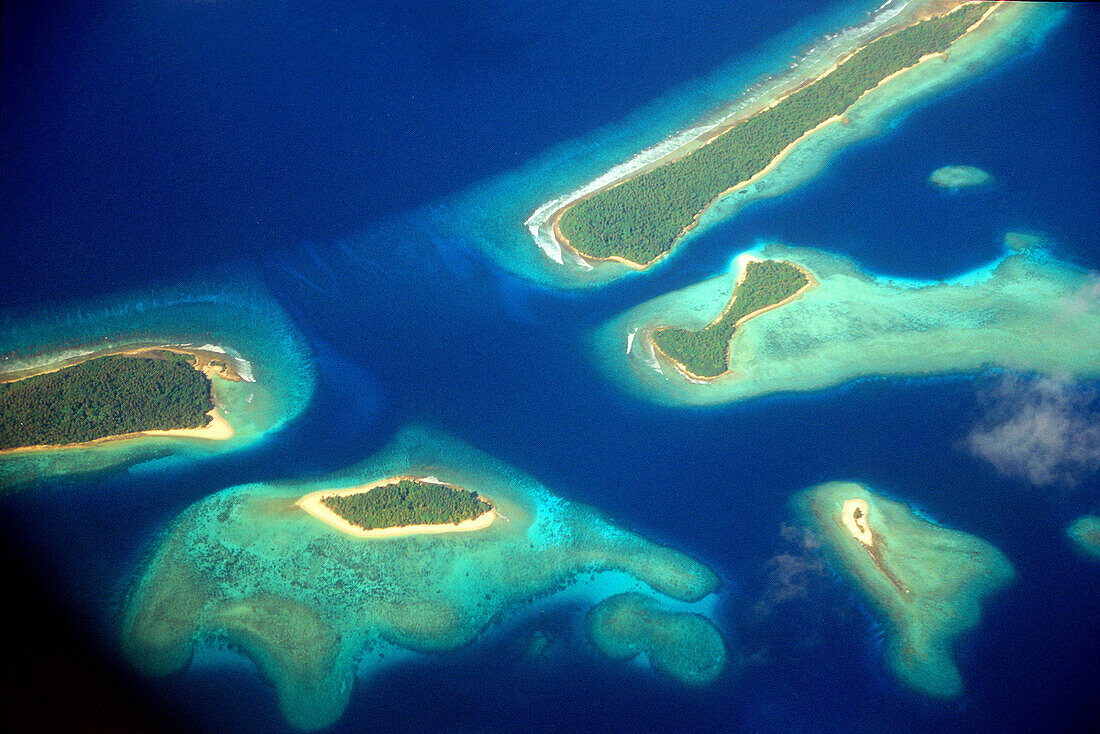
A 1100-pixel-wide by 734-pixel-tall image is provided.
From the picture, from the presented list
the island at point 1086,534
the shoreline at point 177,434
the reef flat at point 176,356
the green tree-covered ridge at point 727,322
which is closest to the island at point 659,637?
the green tree-covered ridge at point 727,322

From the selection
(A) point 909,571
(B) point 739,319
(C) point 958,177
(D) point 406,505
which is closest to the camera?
(A) point 909,571

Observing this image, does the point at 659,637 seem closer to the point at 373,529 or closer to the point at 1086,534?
the point at 373,529

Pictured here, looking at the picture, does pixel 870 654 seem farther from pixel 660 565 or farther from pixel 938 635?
pixel 660 565

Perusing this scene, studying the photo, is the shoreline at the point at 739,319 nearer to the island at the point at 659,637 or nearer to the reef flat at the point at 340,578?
the reef flat at the point at 340,578

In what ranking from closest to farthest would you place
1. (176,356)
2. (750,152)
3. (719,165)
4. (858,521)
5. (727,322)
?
1. (858,521)
2. (176,356)
3. (727,322)
4. (719,165)
5. (750,152)

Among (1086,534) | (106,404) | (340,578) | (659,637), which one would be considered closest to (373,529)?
(340,578)

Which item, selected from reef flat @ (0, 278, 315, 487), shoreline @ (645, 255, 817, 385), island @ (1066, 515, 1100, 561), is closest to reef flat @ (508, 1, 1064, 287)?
shoreline @ (645, 255, 817, 385)
